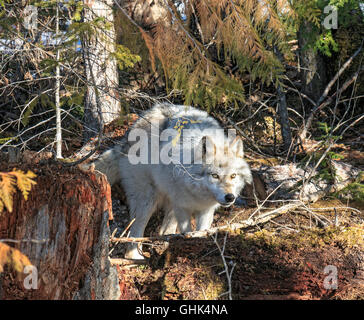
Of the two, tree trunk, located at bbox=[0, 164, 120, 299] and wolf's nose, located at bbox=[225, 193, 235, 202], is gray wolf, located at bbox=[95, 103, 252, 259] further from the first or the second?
tree trunk, located at bbox=[0, 164, 120, 299]

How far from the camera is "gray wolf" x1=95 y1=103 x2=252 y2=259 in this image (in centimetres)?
518

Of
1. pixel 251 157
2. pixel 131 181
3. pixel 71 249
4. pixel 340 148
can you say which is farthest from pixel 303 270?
pixel 340 148

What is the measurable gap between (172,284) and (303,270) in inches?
53.2

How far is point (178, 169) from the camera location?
17.8 feet

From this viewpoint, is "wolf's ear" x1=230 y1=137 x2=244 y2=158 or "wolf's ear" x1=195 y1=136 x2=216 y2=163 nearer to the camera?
"wolf's ear" x1=195 y1=136 x2=216 y2=163

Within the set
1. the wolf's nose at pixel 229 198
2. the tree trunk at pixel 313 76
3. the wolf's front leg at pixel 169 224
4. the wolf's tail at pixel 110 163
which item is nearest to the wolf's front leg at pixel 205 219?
the wolf's front leg at pixel 169 224

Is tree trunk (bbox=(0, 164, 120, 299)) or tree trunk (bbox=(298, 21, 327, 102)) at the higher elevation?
tree trunk (bbox=(298, 21, 327, 102))

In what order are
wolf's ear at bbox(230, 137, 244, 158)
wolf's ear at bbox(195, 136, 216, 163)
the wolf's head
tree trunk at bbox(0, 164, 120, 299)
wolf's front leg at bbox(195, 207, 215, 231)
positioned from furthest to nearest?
wolf's front leg at bbox(195, 207, 215, 231)
wolf's ear at bbox(230, 137, 244, 158)
wolf's ear at bbox(195, 136, 216, 163)
the wolf's head
tree trunk at bbox(0, 164, 120, 299)

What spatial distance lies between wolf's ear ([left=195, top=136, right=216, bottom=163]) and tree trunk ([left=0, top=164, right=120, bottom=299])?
7.00 feet

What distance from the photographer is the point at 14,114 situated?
28.9ft

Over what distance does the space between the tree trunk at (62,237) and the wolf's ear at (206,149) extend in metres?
2.13

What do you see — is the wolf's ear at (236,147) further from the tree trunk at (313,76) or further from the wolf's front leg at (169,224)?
the tree trunk at (313,76)

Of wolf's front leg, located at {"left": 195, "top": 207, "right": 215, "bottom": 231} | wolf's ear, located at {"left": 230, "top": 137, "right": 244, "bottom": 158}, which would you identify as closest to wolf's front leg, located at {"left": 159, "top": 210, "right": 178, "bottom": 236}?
wolf's front leg, located at {"left": 195, "top": 207, "right": 215, "bottom": 231}

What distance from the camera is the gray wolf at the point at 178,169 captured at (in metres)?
5.18
